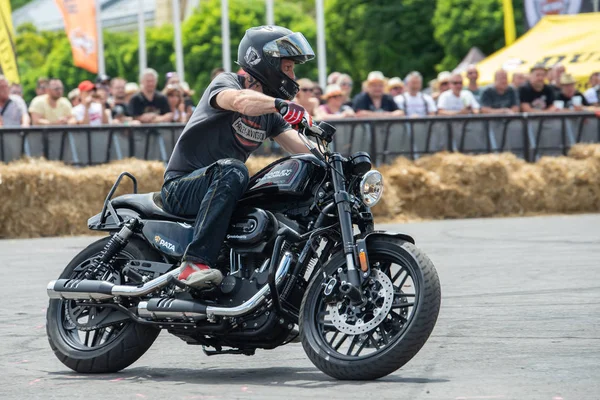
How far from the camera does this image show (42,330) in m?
8.55

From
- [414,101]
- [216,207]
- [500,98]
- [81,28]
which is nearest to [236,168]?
[216,207]

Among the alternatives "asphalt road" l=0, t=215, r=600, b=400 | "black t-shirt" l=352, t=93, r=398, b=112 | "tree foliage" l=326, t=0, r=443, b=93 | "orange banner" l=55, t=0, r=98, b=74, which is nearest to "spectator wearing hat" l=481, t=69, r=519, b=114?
"black t-shirt" l=352, t=93, r=398, b=112

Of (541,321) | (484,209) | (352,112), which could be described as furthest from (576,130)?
(541,321)

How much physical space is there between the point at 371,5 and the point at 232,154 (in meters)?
67.6

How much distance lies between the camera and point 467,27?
67.6 metres

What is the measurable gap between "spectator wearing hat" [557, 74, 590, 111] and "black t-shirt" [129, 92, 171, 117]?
6319mm

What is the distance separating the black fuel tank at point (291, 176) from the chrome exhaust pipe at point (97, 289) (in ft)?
2.06

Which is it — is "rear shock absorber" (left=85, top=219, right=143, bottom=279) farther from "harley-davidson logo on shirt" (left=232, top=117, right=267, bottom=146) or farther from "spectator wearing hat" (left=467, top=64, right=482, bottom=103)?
"spectator wearing hat" (left=467, top=64, right=482, bottom=103)

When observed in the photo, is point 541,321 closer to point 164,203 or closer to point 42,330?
point 164,203

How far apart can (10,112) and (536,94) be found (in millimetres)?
8058

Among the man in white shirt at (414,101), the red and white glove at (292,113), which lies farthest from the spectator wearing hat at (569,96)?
the red and white glove at (292,113)

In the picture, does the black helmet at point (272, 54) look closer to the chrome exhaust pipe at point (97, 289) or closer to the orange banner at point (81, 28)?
the chrome exhaust pipe at point (97, 289)

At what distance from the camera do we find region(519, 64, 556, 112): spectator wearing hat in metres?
20.4

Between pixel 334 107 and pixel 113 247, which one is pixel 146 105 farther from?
pixel 113 247
